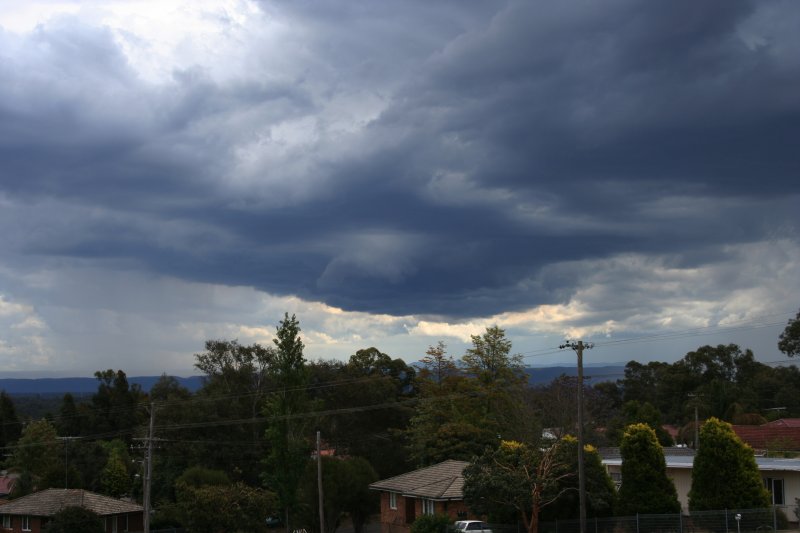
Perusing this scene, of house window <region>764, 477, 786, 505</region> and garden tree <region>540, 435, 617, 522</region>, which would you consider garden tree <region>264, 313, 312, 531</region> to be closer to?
garden tree <region>540, 435, 617, 522</region>

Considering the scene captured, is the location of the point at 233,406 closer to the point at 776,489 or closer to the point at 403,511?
the point at 403,511

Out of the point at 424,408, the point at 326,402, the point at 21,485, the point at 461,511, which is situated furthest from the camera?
the point at 326,402

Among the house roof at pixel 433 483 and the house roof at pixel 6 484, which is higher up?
the house roof at pixel 433 483

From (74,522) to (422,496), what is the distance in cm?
2498

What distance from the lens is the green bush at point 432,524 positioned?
46.8m

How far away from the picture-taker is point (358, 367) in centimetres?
9869

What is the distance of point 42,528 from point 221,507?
1954cm

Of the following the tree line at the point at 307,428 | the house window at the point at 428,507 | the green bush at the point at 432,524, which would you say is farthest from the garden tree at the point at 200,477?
the green bush at the point at 432,524

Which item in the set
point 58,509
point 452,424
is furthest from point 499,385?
point 58,509

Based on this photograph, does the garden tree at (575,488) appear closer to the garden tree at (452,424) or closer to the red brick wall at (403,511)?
the red brick wall at (403,511)

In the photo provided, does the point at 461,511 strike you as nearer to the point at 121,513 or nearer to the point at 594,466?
the point at 594,466

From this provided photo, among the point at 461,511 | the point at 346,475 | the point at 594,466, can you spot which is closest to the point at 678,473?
the point at 594,466

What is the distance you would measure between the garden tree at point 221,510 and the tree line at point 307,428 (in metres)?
0.10

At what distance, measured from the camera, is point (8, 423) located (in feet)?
391
